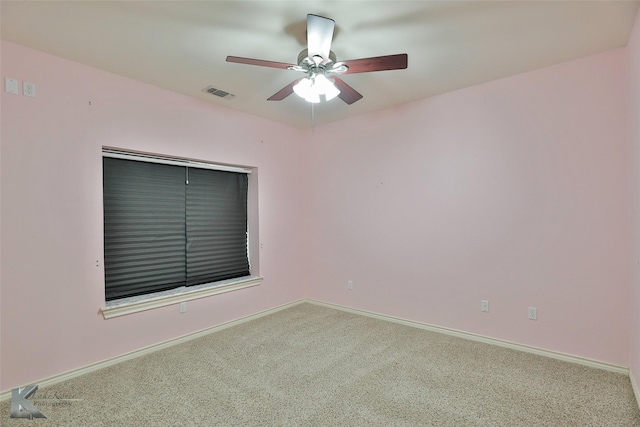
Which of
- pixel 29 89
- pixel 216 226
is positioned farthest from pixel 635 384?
pixel 29 89

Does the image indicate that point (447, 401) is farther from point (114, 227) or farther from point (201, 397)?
point (114, 227)

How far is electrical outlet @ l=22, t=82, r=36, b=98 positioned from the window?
0.65 m

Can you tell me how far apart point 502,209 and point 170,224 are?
348cm

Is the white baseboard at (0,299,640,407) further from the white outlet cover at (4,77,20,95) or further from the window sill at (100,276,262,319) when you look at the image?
the white outlet cover at (4,77,20,95)

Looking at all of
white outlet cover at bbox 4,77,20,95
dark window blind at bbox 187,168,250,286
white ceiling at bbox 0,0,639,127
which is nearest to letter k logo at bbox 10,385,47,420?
dark window blind at bbox 187,168,250,286

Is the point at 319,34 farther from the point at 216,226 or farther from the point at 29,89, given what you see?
the point at 216,226

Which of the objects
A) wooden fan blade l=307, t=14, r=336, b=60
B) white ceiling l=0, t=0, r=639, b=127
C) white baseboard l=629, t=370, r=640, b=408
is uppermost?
white ceiling l=0, t=0, r=639, b=127

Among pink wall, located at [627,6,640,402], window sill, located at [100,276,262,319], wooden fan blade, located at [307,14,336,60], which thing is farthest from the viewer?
window sill, located at [100,276,262,319]

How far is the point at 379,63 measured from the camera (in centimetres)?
201

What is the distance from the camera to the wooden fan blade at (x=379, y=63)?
1.93 metres

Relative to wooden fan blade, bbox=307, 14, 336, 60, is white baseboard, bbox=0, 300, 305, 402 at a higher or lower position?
lower

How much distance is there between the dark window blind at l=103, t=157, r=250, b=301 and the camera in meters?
2.93

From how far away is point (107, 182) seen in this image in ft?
9.44

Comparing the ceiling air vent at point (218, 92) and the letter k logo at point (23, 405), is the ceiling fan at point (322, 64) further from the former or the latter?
the letter k logo at point (23, 405)
